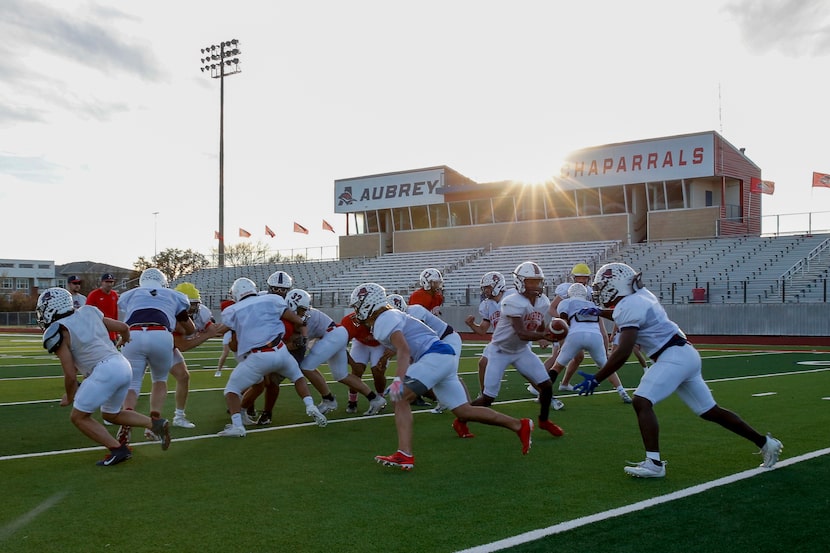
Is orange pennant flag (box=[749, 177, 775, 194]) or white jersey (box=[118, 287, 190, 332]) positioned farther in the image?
orange pennant flag (box=[749, 177, 775, 194])

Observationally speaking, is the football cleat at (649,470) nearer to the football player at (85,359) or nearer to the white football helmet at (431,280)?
the football player at (85,359)

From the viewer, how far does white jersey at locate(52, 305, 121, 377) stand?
6.84 m

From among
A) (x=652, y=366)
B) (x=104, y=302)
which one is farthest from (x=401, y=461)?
(x=104, y=302)

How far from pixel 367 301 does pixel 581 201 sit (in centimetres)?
3728

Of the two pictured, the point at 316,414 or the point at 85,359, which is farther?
the point at 316,414

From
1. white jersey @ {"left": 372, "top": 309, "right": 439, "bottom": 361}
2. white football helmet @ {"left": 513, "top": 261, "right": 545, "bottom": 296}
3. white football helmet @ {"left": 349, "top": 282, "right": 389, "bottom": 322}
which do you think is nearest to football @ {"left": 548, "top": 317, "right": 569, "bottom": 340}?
white football helmet @ {"left": 513, "top": 261, "right": 545, "bottom": 296}

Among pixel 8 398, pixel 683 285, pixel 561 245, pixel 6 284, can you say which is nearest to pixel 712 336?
pixel 683 285

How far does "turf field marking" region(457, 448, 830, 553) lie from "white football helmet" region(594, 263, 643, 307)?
157cm

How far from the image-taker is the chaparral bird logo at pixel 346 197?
52.0m

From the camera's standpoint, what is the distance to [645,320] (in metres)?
6.49

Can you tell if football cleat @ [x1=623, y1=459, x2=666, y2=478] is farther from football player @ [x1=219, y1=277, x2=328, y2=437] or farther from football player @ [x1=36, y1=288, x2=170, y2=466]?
football player @ [x1=36, y1=288, x2=170, y2=466]

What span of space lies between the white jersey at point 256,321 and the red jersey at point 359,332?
181cm

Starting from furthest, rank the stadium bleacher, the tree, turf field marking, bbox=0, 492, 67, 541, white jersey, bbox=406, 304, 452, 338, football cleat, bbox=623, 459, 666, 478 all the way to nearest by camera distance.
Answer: the tree → the stadium bleacher → white jersey, bbox=406, 304, 452, 338 → football cleat, bbox=623, 459, 666, 478 → turf field marking, bbox=0, 492, 67, 541

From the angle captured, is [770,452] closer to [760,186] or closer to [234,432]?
[234,432]
